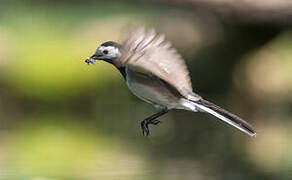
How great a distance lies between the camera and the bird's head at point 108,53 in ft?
11.1

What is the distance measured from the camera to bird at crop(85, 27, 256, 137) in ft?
11.2

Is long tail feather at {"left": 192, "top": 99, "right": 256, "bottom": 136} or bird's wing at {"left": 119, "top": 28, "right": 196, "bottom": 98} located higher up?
bird's wing at {"left": 119, "top": 28, "right": 196, "bottom": 98}

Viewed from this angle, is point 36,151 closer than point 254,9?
Yes

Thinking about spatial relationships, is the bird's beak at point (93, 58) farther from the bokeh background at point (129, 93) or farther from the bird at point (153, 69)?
the bokeh background at point (129, 93)

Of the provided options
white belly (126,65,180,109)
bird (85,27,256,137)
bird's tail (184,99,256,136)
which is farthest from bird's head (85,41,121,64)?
bird's tail (184,99,256,136)

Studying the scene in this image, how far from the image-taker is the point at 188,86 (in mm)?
3781

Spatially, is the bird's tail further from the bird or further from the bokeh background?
the bokeh background

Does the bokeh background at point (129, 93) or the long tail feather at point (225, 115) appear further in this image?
the bokeh background at point (129, 93)

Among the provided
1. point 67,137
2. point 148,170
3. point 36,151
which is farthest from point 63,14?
point 148,170

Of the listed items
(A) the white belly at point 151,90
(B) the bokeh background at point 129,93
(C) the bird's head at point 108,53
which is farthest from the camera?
(B) the bokeh background at point 129,93

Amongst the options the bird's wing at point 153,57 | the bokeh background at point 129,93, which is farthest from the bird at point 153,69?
the bokeh background at point 129,93

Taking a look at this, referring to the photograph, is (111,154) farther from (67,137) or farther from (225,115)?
(225,115)

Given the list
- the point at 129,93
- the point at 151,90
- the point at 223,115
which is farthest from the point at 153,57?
the point at 129,93

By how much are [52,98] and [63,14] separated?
1.93m
